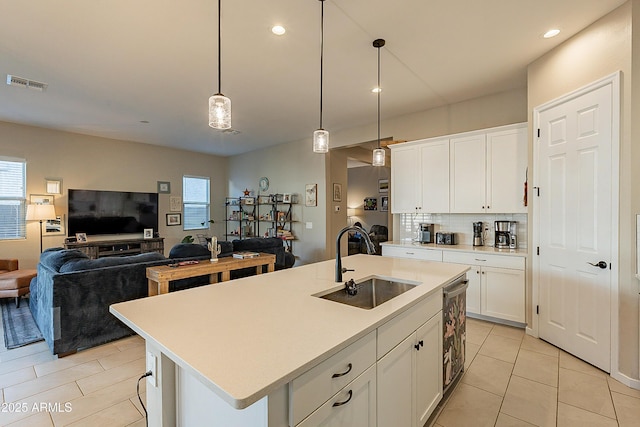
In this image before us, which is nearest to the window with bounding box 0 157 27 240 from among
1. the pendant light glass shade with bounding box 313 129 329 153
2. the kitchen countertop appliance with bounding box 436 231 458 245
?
the pendant light glass shade with bounding box 313 129 329 153

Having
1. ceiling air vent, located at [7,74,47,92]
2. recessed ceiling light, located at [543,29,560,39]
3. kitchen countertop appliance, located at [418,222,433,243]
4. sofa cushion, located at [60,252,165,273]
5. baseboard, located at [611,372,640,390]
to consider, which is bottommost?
baseboard, located at [611,372,640,390]

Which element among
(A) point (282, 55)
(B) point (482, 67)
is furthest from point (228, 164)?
(B) point (482, 67)

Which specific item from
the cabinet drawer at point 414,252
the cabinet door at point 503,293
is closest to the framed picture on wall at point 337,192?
the cabinet drawer at point 414,252

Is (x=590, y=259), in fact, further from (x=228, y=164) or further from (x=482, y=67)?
(x=228, y=164)

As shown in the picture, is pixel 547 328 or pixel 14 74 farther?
pixel 14 74

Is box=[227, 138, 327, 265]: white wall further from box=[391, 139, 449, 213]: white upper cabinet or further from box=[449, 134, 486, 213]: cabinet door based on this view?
box=[449, 134, 486, 213]: cabinet door

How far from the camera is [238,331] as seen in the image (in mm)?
1151

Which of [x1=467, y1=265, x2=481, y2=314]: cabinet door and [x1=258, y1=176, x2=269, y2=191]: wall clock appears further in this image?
[x1=258, y1=176, x2=269, y2=191]: wall clock

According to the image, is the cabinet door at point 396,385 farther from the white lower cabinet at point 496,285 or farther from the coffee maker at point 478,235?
the coffee maker at point 478,235

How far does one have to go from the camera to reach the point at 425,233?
441 centimetres

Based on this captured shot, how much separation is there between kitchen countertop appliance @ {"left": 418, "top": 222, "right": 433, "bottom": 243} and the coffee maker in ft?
1.98

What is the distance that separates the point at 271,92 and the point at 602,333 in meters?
4.21

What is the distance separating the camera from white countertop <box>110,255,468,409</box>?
86cm

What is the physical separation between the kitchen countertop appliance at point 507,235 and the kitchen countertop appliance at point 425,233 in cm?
87
